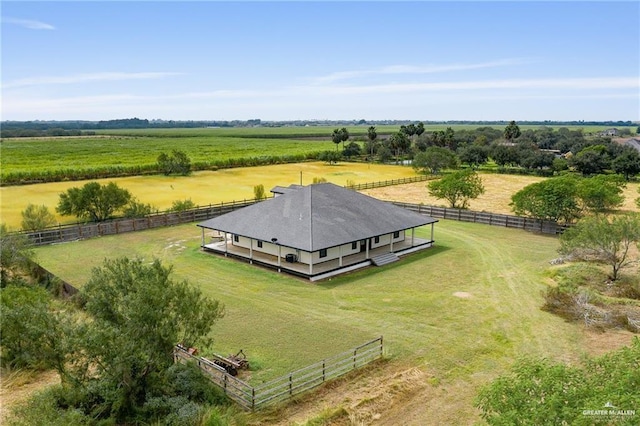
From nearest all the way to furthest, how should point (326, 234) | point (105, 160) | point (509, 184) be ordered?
point (326, 234), point (509, 184), point (105, 160)

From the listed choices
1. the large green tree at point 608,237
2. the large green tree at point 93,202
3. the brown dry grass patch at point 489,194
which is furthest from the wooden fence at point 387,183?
the large green tree at point 608,237

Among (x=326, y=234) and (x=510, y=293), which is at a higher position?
(x=326, y=234)

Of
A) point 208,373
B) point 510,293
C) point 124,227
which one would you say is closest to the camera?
point 208,373

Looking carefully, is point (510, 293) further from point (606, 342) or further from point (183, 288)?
point (183, 288)

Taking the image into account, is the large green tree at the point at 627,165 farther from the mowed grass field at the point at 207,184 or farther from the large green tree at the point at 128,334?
the large green tree at the point at 128,334

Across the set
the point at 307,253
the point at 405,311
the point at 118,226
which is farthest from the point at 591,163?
the point at 118,226

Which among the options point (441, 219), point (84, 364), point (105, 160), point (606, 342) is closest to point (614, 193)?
point (441, 219)

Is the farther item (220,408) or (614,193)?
(614,193)
